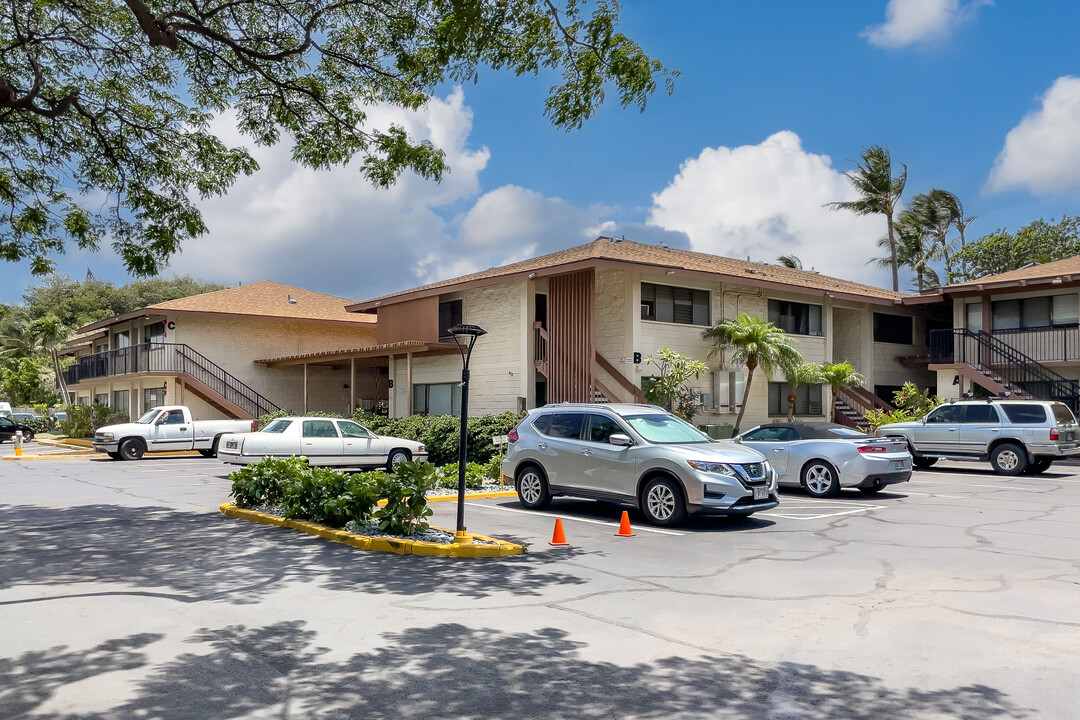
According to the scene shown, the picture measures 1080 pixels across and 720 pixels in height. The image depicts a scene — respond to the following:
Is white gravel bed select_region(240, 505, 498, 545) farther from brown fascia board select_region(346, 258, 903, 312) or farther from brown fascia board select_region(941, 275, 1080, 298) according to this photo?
brown fascia board select_region(941, 275, 1080, 298)

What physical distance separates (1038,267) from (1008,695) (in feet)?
96.7

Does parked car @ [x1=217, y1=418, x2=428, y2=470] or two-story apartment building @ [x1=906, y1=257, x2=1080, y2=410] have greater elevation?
two-story apartment building @ [x1=906, y1=257, x2=1080, y2=410]

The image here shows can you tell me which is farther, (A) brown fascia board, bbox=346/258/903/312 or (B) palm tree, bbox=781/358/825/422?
(B) palm tree, bbox=781/358/825/422

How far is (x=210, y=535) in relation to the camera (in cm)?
1150

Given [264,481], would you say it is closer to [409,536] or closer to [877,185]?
[409,536]

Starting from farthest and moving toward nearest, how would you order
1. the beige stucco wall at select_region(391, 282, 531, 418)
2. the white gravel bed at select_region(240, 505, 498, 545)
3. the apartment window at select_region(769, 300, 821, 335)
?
the apartment window at select_region(769, 300, 821, 335) → the beige stucco wall at select_region(391, 282, 531, 418) → the white gravel bed at select_region(240, 505, 498, 545)

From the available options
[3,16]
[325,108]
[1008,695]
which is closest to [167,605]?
[1008,695]

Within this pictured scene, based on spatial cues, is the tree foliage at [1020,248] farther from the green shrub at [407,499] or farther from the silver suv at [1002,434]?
the green shrub at [407,499]

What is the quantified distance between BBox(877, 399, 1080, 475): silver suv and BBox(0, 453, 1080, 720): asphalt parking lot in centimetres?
885

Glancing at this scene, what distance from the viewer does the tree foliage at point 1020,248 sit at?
4703 centimetres

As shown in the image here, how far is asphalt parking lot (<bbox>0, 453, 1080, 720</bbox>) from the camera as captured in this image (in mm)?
5219

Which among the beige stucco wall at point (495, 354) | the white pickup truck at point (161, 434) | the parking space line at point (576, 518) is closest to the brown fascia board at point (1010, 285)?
the beige stucco wall at point (495, 354)

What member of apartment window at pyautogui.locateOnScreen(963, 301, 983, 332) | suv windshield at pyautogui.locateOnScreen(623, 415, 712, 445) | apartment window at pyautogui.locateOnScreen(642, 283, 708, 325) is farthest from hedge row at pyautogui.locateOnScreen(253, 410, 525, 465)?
apartment window at pyautogui.locateOnScreen(963, 301, 983, 332)

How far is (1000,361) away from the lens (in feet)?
94.9
